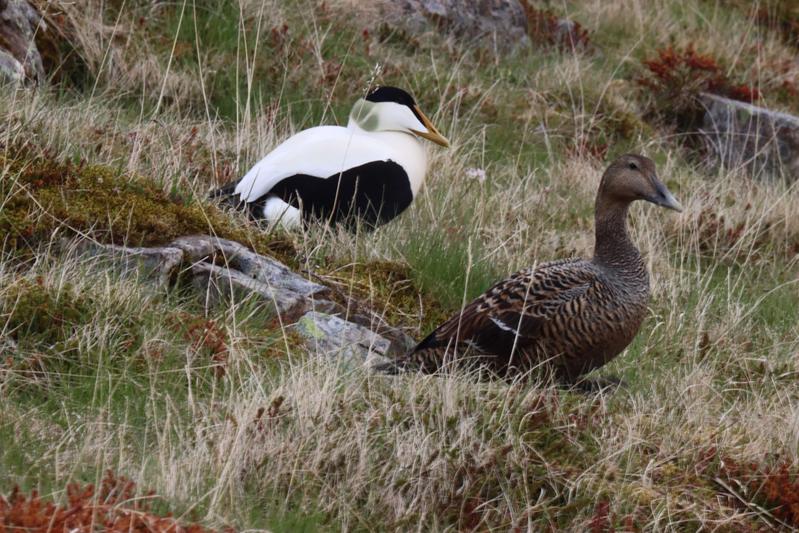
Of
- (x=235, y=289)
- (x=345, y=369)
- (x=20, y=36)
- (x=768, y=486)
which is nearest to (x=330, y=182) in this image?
(x=235, y=289)

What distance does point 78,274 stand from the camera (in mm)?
4176

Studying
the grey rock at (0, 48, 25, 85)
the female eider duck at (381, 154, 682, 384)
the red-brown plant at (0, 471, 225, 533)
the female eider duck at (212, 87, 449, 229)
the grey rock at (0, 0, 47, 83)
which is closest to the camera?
the red-brown plant at (0, 471, 225, 533)

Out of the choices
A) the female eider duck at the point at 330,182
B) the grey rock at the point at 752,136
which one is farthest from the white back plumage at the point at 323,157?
the grey rock at the point at 752,136

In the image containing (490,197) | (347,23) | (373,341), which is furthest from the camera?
(347,23)

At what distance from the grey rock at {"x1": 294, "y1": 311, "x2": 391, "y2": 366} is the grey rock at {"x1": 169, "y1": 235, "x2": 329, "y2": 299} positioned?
0.52 ft

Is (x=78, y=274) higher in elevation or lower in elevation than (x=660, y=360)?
higher

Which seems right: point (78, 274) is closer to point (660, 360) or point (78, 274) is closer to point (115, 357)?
point (115, 357)

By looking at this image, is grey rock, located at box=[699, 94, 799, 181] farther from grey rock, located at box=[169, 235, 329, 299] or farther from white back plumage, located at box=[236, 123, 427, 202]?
grey rock, located at box=[169, 235, 329, 299]

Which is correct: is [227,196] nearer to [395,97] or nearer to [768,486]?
[395,97]

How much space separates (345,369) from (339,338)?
0.43 meters

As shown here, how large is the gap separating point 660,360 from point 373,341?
49.2 inches

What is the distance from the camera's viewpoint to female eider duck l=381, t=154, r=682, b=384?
14.3 feet

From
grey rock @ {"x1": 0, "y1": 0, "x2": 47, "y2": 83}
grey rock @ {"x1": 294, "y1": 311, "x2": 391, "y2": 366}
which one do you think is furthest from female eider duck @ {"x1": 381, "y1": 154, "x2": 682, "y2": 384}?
grey rock @ {"x1": 0, "y1": 0, "x2": 47, "y2": 83}

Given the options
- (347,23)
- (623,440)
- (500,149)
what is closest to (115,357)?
(623,440)
